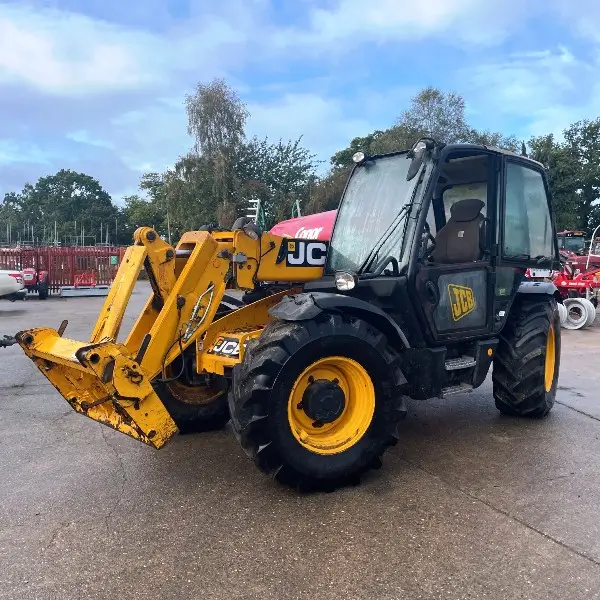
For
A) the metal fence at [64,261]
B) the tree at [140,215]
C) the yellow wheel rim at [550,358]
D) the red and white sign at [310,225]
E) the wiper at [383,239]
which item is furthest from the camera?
the tree at [140,215]

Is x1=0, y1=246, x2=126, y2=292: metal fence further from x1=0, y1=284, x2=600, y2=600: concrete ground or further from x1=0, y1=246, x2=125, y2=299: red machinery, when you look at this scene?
x1=0, y1=284, x2=600, y2=600: concrete ground

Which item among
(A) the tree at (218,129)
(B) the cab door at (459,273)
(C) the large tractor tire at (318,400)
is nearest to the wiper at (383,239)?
(B) the cab door at (459,273)

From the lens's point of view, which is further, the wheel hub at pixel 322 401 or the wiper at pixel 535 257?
the wiper at pixel 535 257

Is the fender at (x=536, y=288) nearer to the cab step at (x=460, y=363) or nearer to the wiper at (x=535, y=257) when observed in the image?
the wiper at (x=535, y=257)

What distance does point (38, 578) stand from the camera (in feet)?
9.38

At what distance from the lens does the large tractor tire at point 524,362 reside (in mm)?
5406

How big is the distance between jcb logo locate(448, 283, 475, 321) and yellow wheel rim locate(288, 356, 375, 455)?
1.25m

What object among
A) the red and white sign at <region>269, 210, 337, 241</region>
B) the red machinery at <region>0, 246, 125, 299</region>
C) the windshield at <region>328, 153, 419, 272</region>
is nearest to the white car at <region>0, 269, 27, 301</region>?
the red machinery at <region>0, 246, 125, 299</region>

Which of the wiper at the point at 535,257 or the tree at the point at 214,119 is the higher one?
the tree at the point at 214,119

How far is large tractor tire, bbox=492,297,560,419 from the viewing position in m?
5.41

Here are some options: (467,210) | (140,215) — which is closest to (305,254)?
(467,210)

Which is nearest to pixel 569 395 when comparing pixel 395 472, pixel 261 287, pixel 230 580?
pixel 395 472

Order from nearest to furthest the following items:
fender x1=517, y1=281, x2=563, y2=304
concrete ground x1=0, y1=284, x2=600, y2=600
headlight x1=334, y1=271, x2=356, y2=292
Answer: concrete ground x1=0, y1=284, x2=600, y2=600, headlight x1=334, y1=271, x2=356, y2=292, fender x1=517, y1=281, x2=563, y2=304

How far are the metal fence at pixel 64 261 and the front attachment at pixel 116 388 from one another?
19.8 meters
